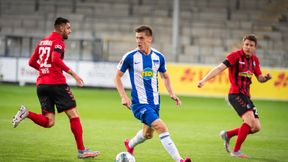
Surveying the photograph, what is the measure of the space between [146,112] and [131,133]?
4.73 m

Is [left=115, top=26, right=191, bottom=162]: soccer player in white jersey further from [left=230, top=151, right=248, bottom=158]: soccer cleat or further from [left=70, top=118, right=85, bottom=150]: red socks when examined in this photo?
[left=230, top=151, right=248, bottom=158]: soccer cleat

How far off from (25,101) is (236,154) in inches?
447

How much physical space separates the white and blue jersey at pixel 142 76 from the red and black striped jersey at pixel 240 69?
204 cm

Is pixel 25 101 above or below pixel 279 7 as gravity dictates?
below

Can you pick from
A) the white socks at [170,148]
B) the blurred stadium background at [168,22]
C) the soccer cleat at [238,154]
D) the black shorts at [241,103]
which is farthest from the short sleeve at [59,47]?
the blurred stadium background at [168,22]

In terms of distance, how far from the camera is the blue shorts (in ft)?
29.2

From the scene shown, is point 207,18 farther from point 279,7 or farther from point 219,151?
point 219,151

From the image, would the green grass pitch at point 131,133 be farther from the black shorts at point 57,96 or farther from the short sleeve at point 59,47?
the short sleeve at point 59,47

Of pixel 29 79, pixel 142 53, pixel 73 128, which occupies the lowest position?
pixel 29 79

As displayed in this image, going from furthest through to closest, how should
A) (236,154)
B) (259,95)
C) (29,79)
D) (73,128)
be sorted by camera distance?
(29,79)
(259,95)
(236,154)
(73,128)

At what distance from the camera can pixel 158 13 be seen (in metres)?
35.6

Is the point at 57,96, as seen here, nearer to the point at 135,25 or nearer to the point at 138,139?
the point at 138,139

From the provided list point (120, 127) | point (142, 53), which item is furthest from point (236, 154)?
point (120, 127)

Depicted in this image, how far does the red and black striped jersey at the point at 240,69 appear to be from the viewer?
10867 mm
